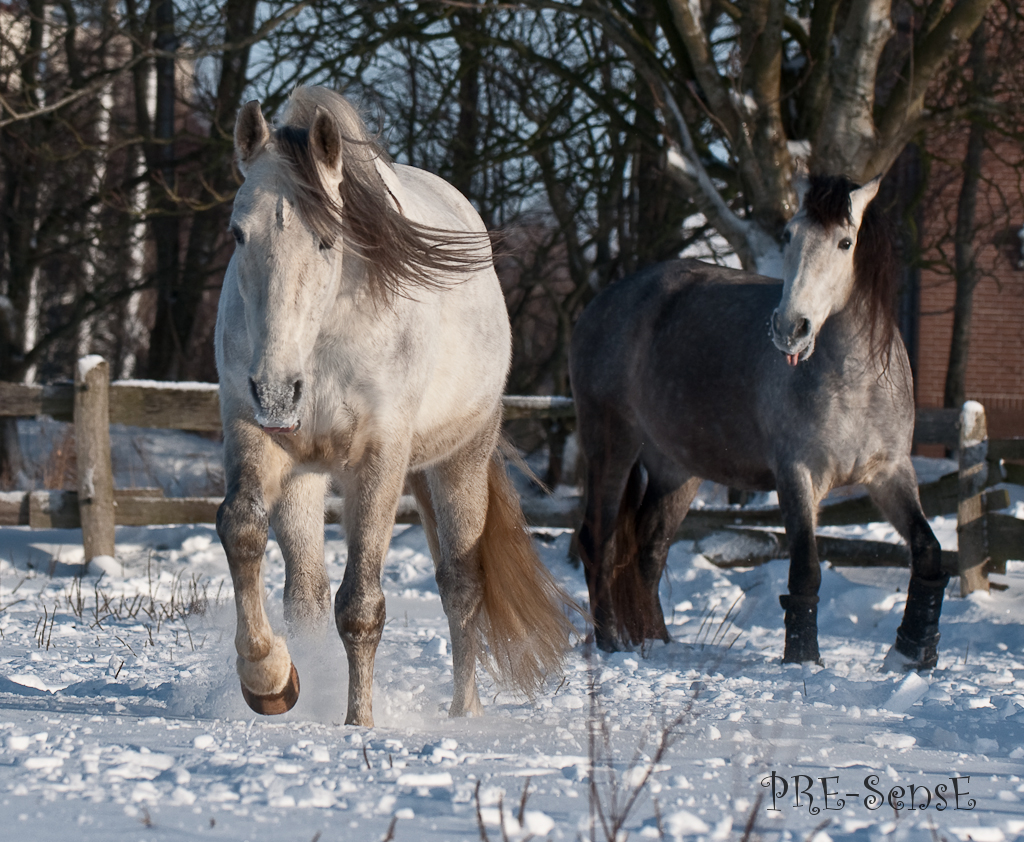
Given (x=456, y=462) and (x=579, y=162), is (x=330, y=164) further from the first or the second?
(x=579, y=162)

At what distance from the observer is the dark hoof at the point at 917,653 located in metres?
4.64

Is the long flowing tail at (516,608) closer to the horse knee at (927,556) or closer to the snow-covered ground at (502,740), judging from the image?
the snow-covered ground at (502,740)

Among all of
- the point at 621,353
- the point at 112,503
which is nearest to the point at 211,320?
the point at 112,503

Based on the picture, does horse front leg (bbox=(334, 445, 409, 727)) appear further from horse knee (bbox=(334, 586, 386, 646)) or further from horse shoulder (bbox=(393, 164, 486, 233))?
horse shoulder (bbox=(393, 164, 486, 233))

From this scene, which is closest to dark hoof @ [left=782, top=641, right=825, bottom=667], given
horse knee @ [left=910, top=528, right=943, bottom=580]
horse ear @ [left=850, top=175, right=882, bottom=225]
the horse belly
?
horse knee @ [left=910, top=528, right=943, bottom=580]

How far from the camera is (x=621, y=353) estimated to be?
6.04 m

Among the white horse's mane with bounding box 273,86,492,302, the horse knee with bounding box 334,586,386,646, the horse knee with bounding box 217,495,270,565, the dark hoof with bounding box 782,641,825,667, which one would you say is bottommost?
the dark hoof with bounding box 782,641,825,667

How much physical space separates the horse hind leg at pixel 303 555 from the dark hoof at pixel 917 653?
8.26 ft

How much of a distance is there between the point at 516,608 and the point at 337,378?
1316 millimetres

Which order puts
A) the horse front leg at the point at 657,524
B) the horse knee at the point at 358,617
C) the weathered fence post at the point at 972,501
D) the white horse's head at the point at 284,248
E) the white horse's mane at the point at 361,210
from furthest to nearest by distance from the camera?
the weathered fence post at the point at 972,501 → the horse front leg at the point at 657,524 → the horse knee at the point at 358,617 → the white horse's mane at the point at 361,210 → the white horse's head at the point at 284,248

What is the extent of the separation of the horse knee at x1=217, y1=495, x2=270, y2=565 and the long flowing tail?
1.18 metres

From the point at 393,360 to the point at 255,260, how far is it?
56 centimetres

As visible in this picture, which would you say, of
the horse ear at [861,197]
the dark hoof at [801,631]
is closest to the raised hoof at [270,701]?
the dark hoof at [801,631]

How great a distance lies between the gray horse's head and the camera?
4613 millimetres
